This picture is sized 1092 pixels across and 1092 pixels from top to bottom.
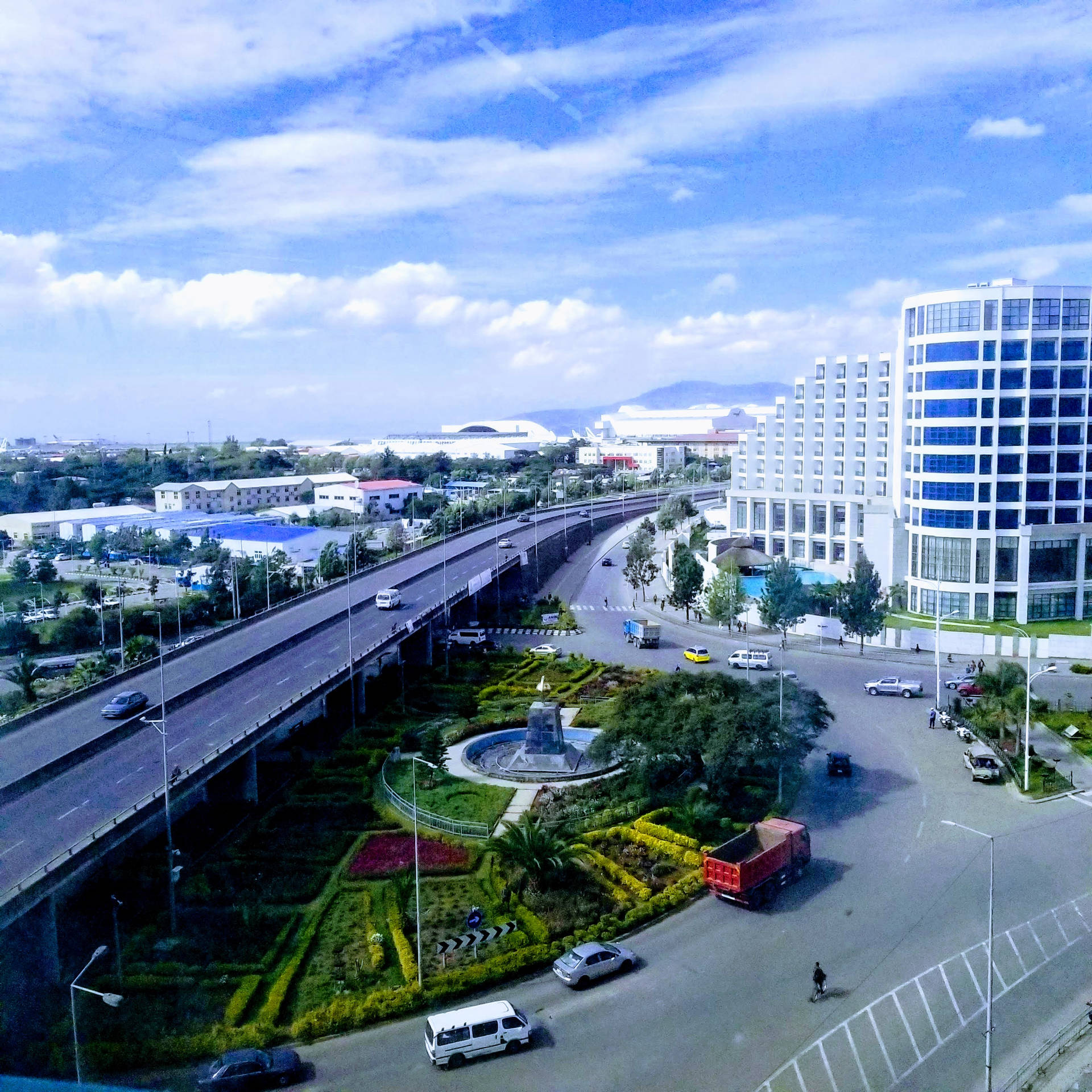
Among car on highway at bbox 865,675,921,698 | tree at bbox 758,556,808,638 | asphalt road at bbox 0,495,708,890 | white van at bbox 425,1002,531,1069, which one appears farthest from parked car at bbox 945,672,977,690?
white van at bbox 425,1002,531,1069

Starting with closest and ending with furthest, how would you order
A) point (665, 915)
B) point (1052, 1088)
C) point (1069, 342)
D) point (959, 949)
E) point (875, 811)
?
point (1052, 1088) → point (959, 949) → point (665, 915) → point (875, 811) → point (1069, 342)

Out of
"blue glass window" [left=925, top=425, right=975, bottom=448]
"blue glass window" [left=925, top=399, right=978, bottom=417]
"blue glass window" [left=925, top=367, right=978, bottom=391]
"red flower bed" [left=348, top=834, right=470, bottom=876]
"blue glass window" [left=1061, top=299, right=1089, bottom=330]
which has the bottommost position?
"red flower bed" [left=348, top=834, right=470, bottom=876]

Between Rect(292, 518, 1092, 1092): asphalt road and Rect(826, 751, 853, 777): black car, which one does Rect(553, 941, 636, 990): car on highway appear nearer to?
Rect(292, 518, 1092, 1092): asphalt road

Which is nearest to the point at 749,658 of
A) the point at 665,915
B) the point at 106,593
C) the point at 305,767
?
the point at 305,767

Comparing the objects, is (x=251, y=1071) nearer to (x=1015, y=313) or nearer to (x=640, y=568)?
(x=1015, y=313)

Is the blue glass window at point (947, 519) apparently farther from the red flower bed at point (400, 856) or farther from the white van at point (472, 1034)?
the white van at point (472, 1034)

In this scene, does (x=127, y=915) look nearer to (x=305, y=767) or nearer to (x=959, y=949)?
(x=305, y=767)
